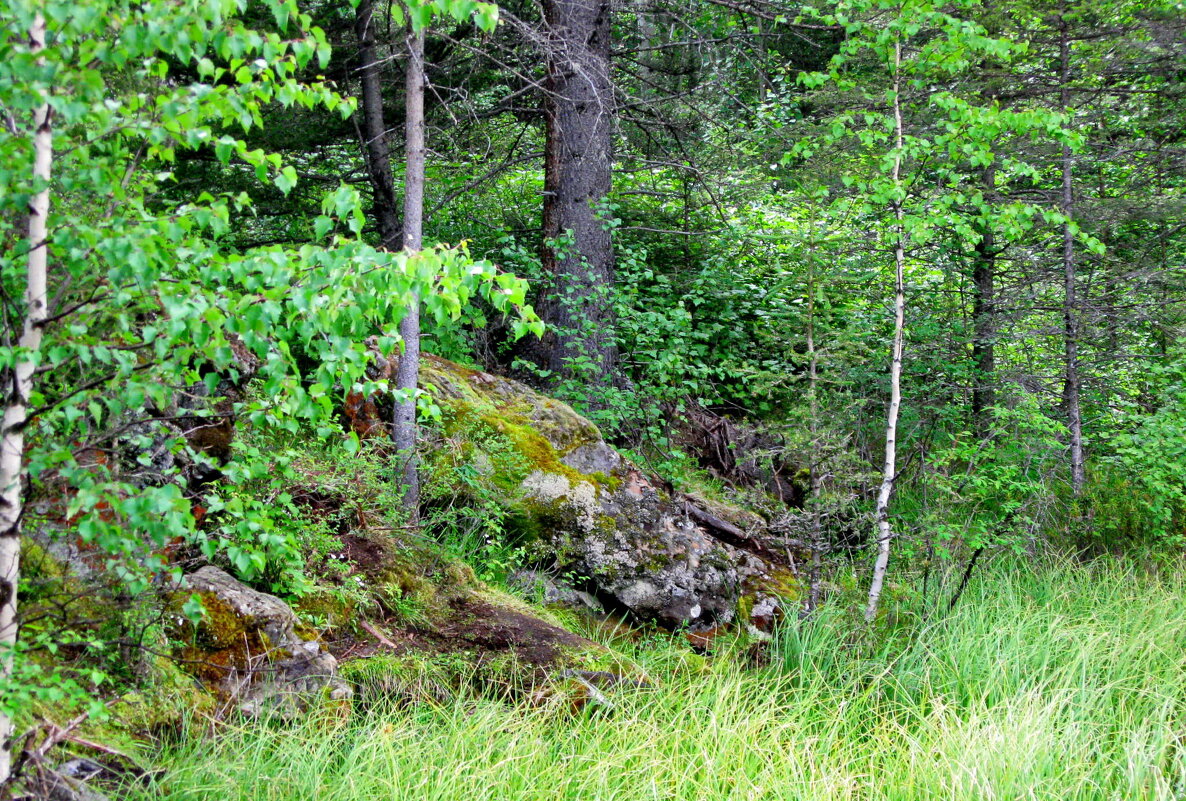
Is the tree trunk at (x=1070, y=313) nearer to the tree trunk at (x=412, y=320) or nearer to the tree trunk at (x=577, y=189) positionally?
the tree trunk at (x=577, y=189)

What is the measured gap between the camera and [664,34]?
11.4m

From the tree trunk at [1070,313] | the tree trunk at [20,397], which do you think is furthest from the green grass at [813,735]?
the tree trunk at [1070,313]

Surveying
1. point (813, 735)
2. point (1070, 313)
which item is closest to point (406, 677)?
point (813, 735)

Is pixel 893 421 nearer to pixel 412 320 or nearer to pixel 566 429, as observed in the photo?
pixel 566 429

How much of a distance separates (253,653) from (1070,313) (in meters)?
7.47

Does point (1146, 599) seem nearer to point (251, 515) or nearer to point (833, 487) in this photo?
point (833, 487)

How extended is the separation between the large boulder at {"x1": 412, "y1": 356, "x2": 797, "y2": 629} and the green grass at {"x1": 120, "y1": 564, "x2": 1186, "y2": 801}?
1.96 feet

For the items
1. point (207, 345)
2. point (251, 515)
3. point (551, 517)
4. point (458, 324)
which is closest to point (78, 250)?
point (207, 345)

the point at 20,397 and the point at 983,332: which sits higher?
the point at 20,397

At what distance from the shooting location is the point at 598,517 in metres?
6.16

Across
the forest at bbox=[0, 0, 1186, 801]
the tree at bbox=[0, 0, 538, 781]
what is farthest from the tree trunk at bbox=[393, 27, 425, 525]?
the tree at bbox=[0, 0, 538, 781]

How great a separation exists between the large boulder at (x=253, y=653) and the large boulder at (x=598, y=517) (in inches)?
76.0

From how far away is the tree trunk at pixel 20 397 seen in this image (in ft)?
8.34

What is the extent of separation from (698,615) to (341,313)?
4.05 m
